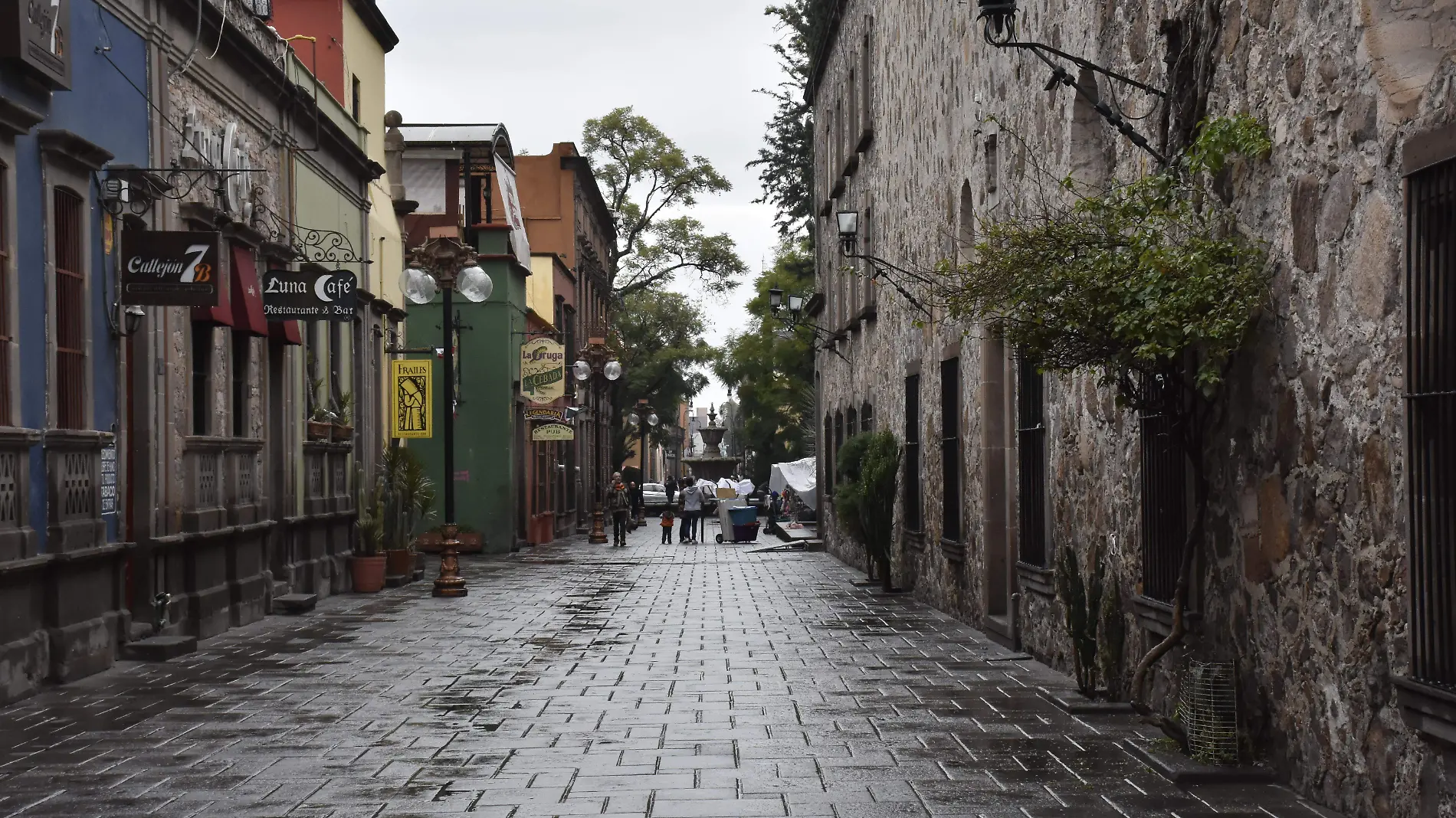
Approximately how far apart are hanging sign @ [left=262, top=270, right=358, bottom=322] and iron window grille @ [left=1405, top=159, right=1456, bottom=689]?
1245 centimetres

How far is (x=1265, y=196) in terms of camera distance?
755 cm

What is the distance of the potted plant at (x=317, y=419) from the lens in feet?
65.6

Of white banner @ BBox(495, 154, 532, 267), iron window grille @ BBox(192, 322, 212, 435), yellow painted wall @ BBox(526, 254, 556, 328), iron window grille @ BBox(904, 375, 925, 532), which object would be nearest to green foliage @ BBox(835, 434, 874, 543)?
iron window grille @ BBox(904, 375, 925, 532)

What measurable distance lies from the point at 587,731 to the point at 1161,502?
3.59 metres

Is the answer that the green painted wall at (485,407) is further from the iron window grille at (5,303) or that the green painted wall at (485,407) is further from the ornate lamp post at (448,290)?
the iron window grille at (5,303)

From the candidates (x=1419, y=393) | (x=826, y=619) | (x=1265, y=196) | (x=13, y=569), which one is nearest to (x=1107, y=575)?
(x=1265, y=196)

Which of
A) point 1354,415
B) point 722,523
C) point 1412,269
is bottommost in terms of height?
point 722,523

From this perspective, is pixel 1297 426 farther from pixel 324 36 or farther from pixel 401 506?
pixel 324 36

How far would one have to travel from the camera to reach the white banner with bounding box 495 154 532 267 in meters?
35.0

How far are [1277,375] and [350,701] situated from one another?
20.8 ft

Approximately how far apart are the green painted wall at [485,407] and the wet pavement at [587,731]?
17.0 meters

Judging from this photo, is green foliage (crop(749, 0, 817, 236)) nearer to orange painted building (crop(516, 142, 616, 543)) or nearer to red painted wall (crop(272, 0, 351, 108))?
orange painted building (crop(516, 142, 616, 543))

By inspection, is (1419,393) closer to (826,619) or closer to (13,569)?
(13,569)

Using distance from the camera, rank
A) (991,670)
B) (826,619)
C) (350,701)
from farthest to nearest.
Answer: (826,619) → (991,670) → (350,701)
